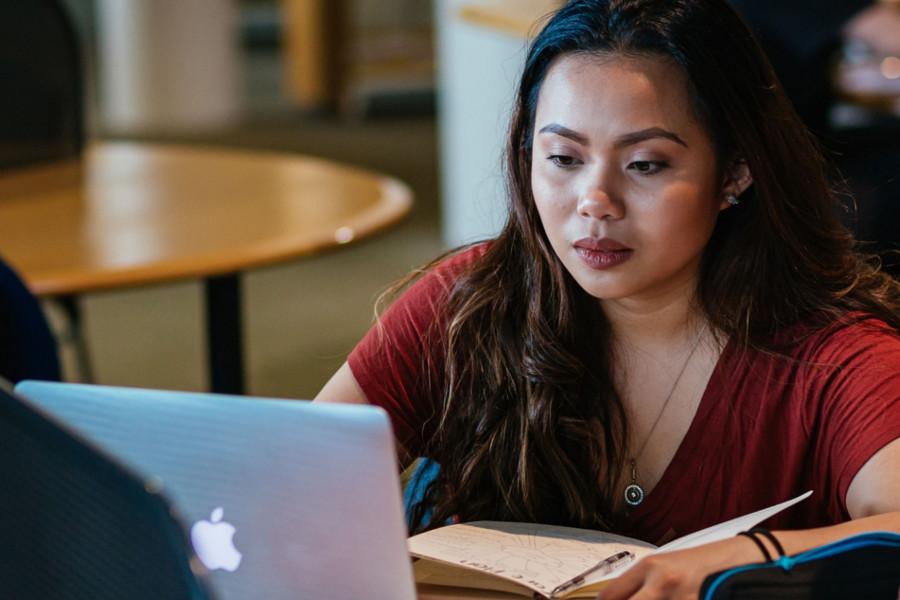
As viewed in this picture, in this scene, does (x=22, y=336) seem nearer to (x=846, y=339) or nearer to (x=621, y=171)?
(x=621, y=171)

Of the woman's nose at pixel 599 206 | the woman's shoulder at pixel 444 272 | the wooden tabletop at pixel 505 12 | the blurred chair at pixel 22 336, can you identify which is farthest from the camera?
the wooden tabletop at pixel 505 12

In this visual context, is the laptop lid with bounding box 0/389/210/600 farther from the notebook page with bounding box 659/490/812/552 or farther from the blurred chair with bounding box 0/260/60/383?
the blurred chair with bounding box 0/260/60/383

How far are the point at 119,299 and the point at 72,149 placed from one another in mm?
1995

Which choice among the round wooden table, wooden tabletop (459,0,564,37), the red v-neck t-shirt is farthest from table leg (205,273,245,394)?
wooden tabletop (459,0,564,37)

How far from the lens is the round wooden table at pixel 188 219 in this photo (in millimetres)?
2295

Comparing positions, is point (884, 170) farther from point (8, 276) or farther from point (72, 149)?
point (72, 149)

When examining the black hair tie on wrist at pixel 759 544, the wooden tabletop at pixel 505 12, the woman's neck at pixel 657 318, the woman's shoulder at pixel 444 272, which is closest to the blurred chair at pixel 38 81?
the wooden tabletop at pixel 505 12

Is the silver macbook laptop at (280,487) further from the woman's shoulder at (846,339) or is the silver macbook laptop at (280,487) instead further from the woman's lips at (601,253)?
the woman's shoulder at (846,339)

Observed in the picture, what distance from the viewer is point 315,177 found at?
2953 millimetres

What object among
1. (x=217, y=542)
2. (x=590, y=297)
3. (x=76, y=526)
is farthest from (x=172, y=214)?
(x=76, y=526)

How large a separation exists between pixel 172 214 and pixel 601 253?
1462 millimetres

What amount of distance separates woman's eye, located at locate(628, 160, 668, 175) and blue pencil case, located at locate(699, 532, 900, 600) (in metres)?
0.41

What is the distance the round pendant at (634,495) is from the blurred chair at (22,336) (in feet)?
2.87

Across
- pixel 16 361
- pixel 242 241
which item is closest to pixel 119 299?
pixel 242 241
